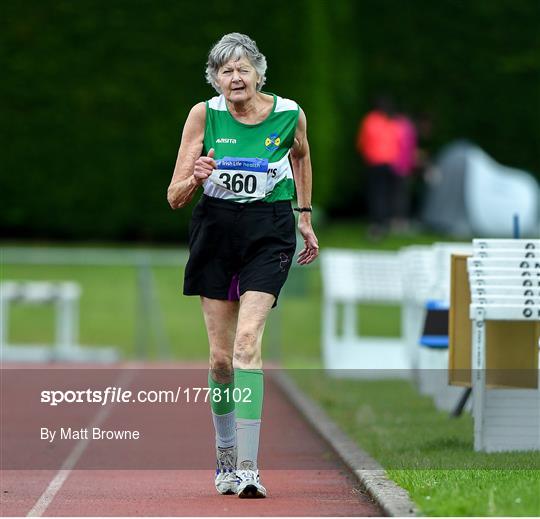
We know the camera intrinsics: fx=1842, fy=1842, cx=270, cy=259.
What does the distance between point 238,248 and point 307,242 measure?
0.37 metres

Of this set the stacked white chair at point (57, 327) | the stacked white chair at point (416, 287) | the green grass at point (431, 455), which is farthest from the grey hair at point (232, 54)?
the stacked white chair at point (57, 327)

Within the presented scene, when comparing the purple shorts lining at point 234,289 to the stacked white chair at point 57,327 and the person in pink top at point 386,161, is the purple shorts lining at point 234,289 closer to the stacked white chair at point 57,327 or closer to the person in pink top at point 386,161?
the stacked white chair at point 57,327

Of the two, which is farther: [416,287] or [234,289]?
[416,287]

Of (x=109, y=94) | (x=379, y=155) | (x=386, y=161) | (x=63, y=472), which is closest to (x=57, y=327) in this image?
(x=109, y=94)

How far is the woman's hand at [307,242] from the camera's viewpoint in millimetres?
8477

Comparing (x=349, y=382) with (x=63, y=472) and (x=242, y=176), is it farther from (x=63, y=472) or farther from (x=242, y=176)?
(x=242, y=176)

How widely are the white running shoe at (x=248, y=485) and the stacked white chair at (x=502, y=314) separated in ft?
6.41

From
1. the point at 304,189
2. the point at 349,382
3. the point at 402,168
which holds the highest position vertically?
the point at 304,189

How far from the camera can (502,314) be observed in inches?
377

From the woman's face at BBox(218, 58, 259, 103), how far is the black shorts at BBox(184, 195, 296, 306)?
487mm

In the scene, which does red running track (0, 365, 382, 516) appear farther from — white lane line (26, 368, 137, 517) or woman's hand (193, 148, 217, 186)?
woman's hand (193, 148, 217, 186)

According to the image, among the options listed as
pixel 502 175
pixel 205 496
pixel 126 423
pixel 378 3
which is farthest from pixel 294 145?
pixel 378 3

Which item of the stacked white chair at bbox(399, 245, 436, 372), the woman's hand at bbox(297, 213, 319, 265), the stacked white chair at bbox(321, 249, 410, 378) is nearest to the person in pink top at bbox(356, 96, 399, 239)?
the stacked white chair at bbox(321, 249, 410, 378)

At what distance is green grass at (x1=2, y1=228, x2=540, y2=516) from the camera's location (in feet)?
25.9
